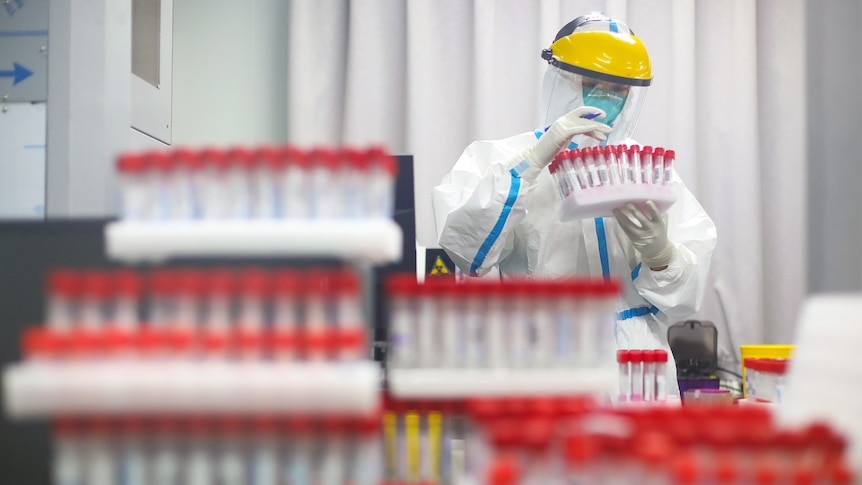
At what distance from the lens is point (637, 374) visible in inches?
62.2

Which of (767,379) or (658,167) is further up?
(658,167)

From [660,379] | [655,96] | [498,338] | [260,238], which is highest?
[655,96]

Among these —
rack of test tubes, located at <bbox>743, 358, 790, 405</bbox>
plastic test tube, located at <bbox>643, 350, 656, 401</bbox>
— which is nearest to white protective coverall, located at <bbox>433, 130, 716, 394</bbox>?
plastic test tube, located at <bbox>643, 350, 656, 401</bbox>

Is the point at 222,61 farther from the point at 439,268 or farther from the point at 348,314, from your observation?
the point at 348,314

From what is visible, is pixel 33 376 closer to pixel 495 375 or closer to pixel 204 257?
pixel 204 257

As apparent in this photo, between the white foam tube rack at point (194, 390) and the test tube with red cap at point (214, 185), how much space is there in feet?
0.69

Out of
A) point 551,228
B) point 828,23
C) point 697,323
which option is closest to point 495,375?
point 551,228

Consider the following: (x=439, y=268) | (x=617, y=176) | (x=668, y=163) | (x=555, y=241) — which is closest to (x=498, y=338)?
(x=617, y=176)

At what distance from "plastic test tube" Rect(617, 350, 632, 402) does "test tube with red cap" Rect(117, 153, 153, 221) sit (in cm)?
99

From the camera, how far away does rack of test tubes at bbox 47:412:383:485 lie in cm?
89

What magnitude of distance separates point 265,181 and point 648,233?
4.17ft

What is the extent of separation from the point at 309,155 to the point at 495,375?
36 cm

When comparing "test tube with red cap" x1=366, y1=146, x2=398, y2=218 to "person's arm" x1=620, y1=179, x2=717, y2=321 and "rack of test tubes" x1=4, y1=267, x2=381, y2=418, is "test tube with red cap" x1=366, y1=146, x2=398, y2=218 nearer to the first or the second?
"rack of test tubes" x1=4, y1=267, x2=381, y2=418

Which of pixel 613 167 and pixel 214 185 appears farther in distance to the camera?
pixel 613 167
